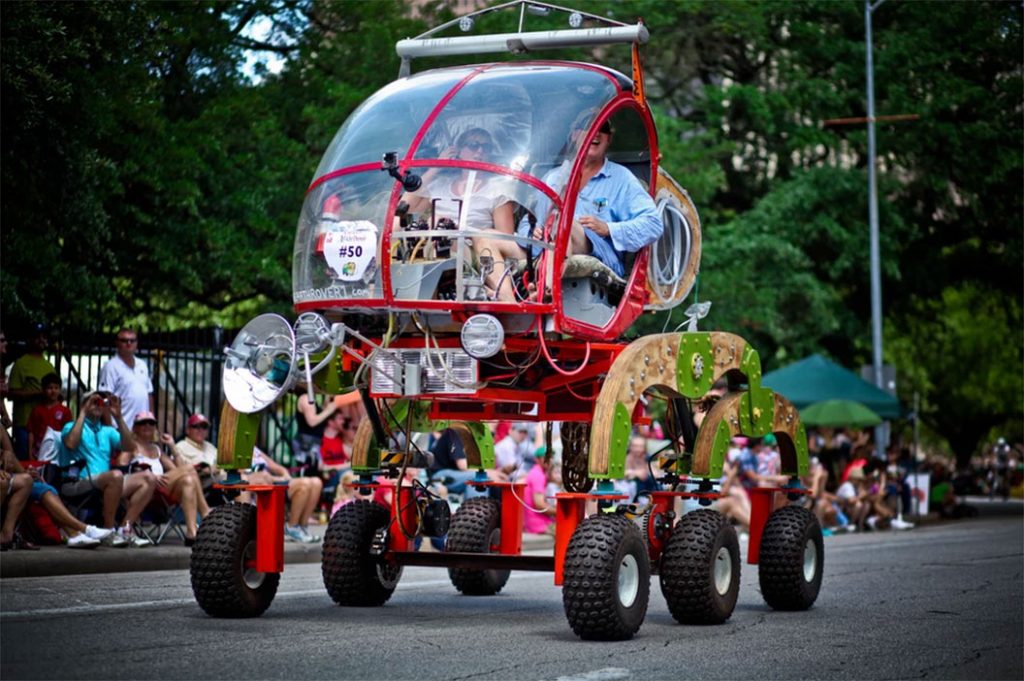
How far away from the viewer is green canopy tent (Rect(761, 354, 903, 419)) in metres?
26.2

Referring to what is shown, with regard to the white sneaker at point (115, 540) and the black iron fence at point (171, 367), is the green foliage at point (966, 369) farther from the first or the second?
the white sneaker at point (115, 540)

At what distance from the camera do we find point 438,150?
937cm

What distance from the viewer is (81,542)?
13703 mm

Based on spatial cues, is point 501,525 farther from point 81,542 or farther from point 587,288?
point 81,542

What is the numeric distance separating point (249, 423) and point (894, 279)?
26438mm

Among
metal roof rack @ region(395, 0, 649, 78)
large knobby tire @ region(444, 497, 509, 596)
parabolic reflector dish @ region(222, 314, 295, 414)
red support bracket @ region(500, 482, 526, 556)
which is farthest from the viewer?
red support bracket @ region(500, 482, 526, 556)

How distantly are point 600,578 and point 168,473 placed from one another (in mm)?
7253

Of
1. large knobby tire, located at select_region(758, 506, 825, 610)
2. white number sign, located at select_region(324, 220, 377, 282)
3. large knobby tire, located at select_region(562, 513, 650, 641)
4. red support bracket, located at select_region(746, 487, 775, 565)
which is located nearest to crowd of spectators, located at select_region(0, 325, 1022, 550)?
red support bracket, located at select_region(746, 487, 775, 565)

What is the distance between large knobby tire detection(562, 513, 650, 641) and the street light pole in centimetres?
2263

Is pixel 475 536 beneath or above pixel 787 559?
above

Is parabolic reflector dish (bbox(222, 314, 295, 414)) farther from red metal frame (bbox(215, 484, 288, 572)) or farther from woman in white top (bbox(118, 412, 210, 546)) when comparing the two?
woman in white top (bbox(118, 412, 210, 546))

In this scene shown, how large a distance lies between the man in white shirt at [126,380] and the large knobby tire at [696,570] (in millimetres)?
7395

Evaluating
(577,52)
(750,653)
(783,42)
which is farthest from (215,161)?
(783,42)

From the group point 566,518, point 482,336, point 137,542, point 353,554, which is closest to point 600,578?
point 566,518
